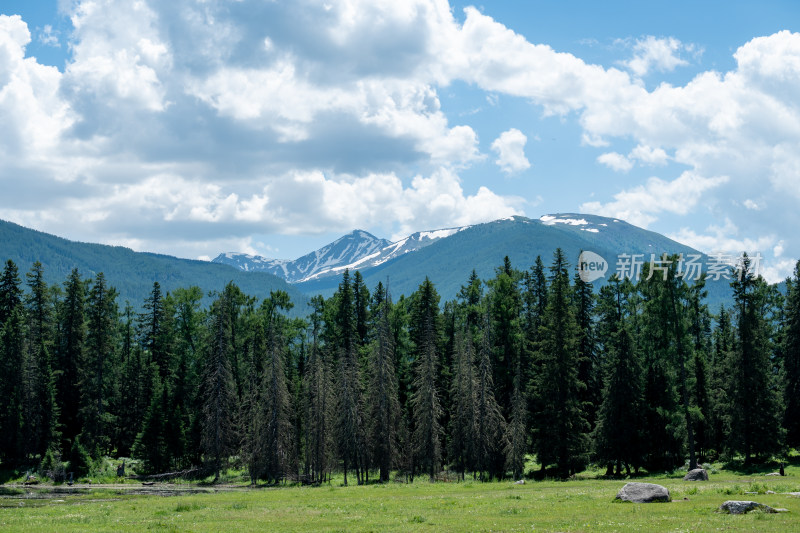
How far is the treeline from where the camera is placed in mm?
58312

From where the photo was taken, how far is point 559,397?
61.1m

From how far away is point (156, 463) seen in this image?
245 feet

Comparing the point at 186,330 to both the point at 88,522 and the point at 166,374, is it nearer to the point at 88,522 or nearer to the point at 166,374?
the point at 166,374

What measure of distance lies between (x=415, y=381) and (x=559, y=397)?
49.2 ft

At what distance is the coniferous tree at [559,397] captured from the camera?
60000 mm

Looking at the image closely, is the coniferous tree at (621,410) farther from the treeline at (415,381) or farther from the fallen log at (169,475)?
the fallen log at (169,475)

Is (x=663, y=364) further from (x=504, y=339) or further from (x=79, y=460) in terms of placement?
(x=79, y=460)

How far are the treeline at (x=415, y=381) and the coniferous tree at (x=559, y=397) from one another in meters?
0.19

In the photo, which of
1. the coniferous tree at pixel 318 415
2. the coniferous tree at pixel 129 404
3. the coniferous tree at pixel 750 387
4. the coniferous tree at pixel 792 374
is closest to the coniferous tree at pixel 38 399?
the coniferous tree at pixel 129 404

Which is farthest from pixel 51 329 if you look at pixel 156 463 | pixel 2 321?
pixel 156 463

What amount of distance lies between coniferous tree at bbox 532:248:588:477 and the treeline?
19 centimetres

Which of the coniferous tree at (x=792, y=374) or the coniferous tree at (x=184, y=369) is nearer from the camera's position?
the coniferous tree at (x=792, y=374)

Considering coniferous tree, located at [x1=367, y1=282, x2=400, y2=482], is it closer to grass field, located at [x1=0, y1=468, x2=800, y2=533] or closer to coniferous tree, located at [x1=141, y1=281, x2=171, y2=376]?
grass field, located at [x1=0, y1=468, x2=800, y2=533]

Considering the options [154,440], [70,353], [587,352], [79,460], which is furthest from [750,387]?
[70,353]
